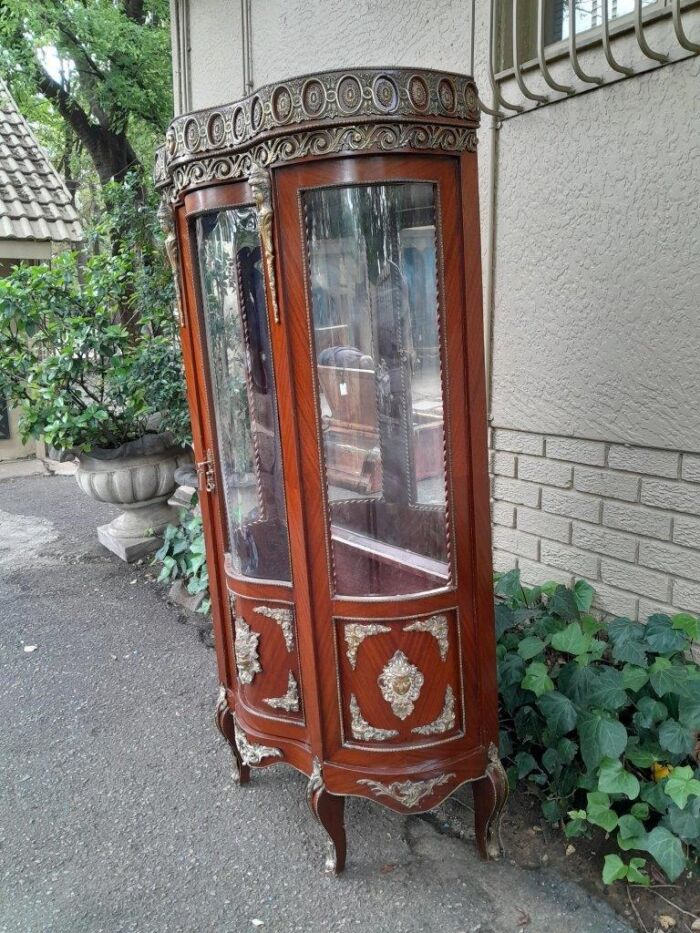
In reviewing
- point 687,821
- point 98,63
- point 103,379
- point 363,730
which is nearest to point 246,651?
point 363,730

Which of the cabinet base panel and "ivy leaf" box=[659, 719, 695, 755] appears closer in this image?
the cabinet base panel

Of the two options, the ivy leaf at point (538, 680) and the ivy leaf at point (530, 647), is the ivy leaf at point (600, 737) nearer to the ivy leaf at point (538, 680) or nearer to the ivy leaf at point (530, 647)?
the ivy leaf at point (538, 680)

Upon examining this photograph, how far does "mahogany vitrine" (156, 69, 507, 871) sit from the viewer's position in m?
1.82

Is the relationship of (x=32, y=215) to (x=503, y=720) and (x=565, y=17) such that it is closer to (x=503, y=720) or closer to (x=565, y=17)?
(x=565, y=17)

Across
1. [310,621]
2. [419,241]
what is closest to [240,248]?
[419,241]

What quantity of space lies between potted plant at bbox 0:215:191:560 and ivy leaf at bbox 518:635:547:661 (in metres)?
2.98

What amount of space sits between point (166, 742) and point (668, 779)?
194cm

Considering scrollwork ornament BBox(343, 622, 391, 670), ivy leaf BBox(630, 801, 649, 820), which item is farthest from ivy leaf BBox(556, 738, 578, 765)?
A: scrollwork ornament BBox(343, 622, 391, 670)

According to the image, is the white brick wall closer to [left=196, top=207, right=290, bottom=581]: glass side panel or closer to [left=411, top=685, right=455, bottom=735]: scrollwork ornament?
[left=411, top=685, right=455, bottom=735]: scrollwork ornament

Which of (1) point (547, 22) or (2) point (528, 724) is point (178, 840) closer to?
(2) point (528, 724)

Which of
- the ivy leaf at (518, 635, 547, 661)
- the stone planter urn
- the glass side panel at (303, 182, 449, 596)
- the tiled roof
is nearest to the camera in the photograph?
the glass side panel at (303, 182, 449, 596)

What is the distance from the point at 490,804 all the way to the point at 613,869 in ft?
1.25

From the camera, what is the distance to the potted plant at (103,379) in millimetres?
4832

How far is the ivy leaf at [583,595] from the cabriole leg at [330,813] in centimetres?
119
